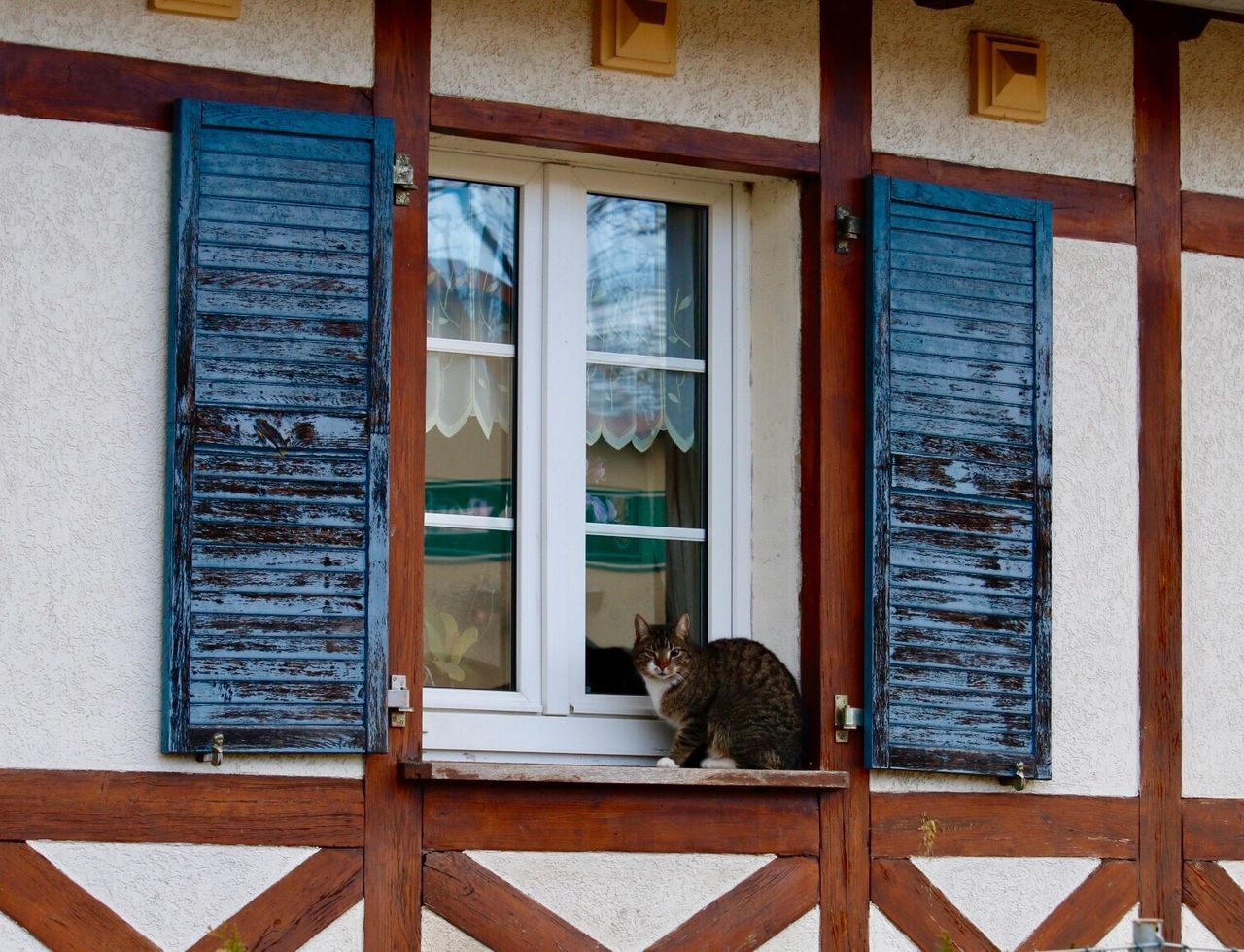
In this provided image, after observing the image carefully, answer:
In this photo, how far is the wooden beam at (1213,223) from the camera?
7035mm

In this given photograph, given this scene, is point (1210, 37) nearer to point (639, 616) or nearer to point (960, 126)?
point (960, 126)

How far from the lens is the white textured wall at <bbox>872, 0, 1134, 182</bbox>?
6719 mm

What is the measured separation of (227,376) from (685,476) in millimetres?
1461

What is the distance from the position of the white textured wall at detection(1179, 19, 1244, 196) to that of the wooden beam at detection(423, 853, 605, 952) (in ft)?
9.73

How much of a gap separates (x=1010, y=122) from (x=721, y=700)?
1912 mm

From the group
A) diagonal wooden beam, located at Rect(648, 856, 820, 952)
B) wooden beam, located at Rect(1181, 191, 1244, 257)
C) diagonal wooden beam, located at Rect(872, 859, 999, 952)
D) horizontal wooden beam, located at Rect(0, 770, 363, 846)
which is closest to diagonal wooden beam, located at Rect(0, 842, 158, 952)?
horizontal wooden beam, located at Rect(0, 770, 363, 846)

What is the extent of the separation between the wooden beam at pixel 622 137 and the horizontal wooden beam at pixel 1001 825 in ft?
5.85

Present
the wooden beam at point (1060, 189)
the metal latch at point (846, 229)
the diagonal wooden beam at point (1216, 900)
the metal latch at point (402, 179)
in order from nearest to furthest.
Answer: the metal latch at point (402, 179)
the metal latch at point (846, 229)
the wooden beam at point (1060, 189)
the diagonal wooden beam at point (1216, 900)

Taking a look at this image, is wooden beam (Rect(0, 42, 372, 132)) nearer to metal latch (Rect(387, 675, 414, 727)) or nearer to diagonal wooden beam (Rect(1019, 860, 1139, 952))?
metal latch (Rect(387, 675, 414, 727))

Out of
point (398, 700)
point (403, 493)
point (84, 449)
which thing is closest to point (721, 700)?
point (398, 700)

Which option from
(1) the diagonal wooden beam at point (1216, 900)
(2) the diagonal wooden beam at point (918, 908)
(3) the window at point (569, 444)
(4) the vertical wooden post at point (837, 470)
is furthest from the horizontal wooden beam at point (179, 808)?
(1) the diagonal wooden beam at point (1216, 900)

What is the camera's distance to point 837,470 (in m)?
6.46

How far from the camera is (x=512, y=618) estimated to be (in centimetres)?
639

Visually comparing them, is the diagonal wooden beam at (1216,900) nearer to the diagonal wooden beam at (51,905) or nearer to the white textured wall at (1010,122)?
the white textured wall at (1010,122)
